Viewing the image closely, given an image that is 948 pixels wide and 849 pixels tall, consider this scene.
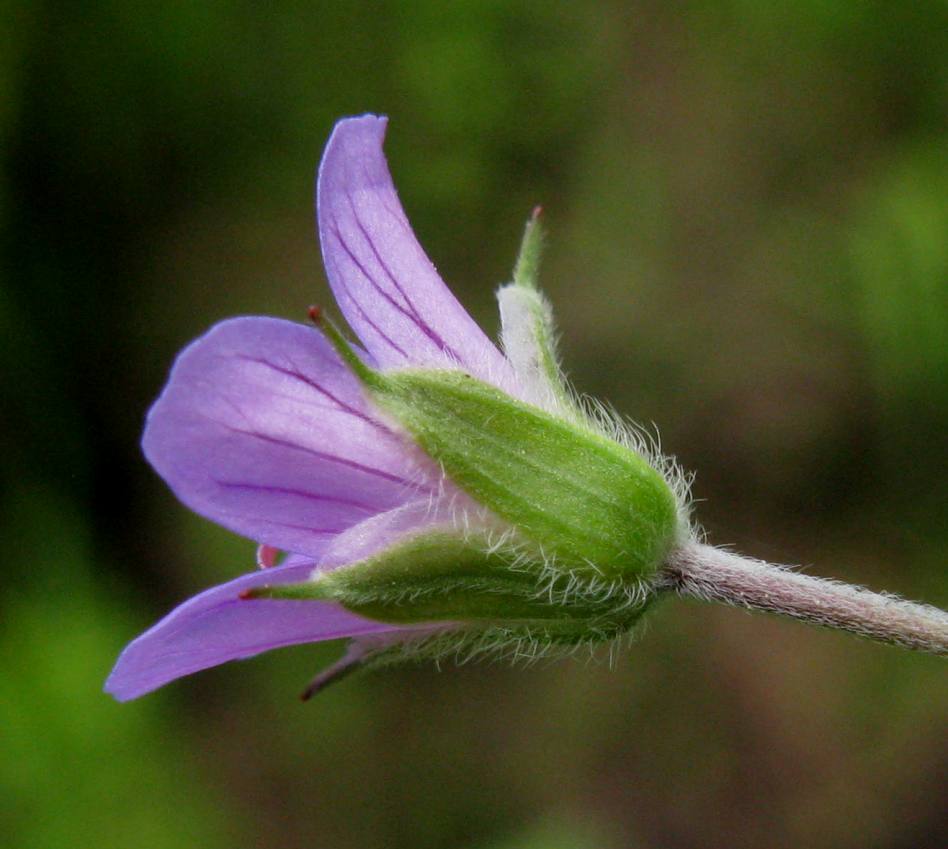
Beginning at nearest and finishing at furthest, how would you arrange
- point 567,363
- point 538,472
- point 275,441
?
point 275,441
point 538,472
point 567,363

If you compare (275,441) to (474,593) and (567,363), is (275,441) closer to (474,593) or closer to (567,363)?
(474,593)

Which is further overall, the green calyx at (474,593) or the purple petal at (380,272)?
the purple petal at (380,272)

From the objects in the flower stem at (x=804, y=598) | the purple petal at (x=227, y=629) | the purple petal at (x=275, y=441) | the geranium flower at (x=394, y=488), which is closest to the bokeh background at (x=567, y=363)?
the flower stem at (x=804, y=598)

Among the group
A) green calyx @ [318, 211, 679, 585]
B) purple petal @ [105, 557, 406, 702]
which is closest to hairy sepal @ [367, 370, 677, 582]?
green calyx @ [318, 211, 679, 585]

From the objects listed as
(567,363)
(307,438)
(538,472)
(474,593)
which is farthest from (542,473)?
(567,363)

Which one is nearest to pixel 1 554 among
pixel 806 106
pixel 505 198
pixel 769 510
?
pixel 505 198

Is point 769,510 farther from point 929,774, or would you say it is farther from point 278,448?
point 278,448

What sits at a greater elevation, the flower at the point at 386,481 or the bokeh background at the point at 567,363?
the flower at the point at 386,481

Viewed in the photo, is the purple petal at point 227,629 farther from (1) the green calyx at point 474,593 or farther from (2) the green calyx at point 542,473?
(2) the green calyx at point 542,473
